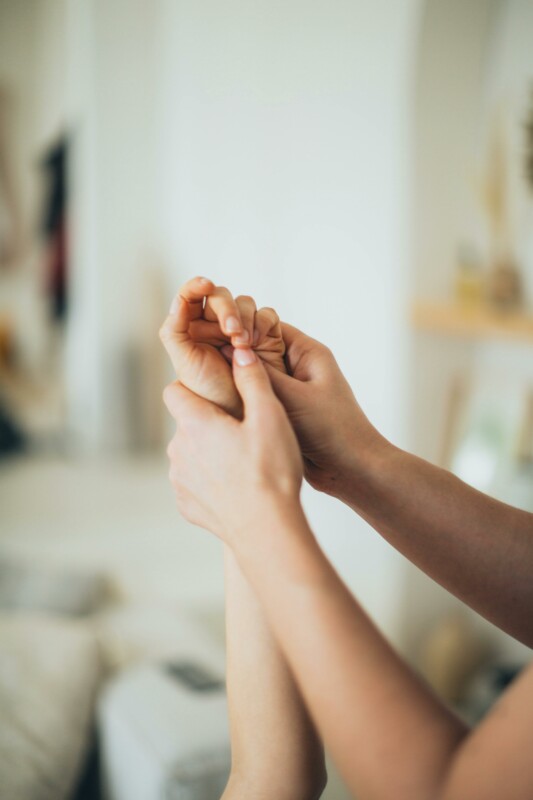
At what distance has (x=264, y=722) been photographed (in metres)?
0.76

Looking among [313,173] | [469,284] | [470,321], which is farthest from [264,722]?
[313,173]

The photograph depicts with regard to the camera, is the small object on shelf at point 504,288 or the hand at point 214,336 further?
the small object on shelf at point 504,288

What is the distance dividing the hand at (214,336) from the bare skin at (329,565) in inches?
1.7

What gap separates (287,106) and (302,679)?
2.39m

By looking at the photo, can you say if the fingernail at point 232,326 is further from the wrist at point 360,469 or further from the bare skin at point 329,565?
the wrist at point 360,469

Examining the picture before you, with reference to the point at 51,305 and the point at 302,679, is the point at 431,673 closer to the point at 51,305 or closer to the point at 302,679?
the point at 302,679

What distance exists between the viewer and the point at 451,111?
204 cm

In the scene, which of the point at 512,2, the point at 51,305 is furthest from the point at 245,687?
the point at 51,305

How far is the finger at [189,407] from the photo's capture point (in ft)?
2.10

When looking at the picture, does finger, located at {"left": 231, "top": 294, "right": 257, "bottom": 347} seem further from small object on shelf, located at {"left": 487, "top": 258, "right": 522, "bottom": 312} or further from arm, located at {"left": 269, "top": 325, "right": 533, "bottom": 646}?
small object on shelf, located at {"left": 487, "top": 258, "right": 522, "bottom": 312}

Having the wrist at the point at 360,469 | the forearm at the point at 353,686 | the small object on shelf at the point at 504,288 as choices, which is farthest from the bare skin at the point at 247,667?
the small object on shelf at the point at 504,288

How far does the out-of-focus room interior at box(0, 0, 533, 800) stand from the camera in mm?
1129

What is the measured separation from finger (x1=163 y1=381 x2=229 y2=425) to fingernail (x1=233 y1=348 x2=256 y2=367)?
5 cm

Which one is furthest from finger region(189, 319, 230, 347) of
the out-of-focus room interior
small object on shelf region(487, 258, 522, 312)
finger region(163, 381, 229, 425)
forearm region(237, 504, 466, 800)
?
small object on shelf region(487, 258, 522, 312)
